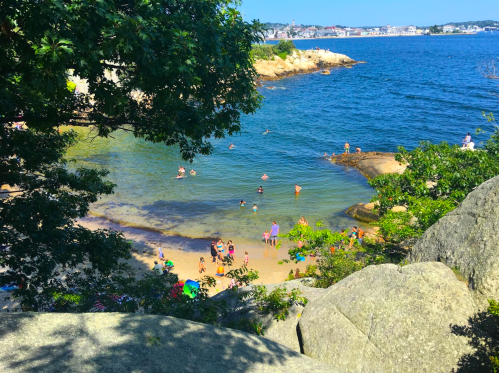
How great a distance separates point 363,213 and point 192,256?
36.8 ft

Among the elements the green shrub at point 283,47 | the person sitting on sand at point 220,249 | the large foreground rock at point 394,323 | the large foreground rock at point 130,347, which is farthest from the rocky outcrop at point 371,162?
the green shrub at point 283,47

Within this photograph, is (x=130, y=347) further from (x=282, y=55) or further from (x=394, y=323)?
(x=282, y=55)

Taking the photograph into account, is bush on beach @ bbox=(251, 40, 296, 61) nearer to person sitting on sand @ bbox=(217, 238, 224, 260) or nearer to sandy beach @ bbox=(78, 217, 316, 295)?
sandy beach @ bbox=(78, 217, 316, 295)

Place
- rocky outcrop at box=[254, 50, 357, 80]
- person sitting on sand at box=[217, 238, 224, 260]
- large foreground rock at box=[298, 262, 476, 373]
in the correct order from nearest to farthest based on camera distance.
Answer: large foreground rock at box=[298, 262, 476, 373], person sitting on sand at box=[217, 238, 224, 260], rocky outcrop at box=[254, 50, 357, 80]

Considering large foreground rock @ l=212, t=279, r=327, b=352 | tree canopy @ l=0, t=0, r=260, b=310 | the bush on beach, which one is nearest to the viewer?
tree canopy @ l=0, t=0, r=260, b=310

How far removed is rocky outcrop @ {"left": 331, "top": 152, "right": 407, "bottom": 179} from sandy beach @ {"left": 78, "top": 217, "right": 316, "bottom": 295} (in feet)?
46.6

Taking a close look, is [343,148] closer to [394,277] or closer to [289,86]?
[394,277]

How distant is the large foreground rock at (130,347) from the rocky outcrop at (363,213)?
1817 cm

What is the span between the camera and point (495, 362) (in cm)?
661

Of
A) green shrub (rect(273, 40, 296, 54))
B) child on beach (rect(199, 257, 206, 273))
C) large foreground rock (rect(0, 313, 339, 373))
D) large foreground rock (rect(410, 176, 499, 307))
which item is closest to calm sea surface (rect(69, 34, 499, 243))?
child on beach (rect(199, 257, 206, 273))

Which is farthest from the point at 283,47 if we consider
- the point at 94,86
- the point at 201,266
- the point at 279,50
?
the point at 94,86

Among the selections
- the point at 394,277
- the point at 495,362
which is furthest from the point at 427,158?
the point at 495,362

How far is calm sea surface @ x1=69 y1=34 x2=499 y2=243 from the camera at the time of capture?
26.1 metres

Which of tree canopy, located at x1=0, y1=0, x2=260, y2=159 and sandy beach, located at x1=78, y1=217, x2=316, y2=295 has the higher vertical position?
tree canopy, located at x1=0, y1=0, x2=260, y2=159
